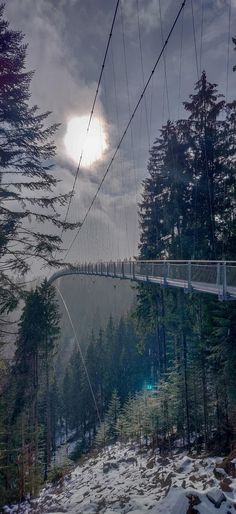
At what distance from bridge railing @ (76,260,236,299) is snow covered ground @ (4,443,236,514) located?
423 cm

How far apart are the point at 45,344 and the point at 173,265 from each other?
16.3 m

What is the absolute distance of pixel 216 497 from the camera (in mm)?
5227

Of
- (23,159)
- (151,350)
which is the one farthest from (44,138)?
(151,350)

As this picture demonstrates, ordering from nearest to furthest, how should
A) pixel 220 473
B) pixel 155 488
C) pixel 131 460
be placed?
pixel 220 473 → pixel 155 488 → pixel 131 460

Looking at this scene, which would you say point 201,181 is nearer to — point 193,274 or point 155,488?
point 193,274

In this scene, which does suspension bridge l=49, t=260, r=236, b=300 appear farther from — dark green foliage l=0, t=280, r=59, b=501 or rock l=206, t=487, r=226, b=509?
dark green foliage l=0, t=280, r=59, b=501

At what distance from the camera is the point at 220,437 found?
11.6 metres

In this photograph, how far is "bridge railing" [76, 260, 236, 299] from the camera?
8070 millimetres

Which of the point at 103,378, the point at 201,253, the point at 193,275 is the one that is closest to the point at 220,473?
the point at 193,275

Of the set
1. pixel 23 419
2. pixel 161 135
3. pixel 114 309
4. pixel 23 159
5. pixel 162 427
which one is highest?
pixel 161 135

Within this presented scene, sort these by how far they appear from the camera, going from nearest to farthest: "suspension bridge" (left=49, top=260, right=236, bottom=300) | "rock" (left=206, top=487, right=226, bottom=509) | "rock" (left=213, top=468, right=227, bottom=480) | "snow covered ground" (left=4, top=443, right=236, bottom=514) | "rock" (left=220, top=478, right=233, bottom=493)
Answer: "rock" (left=206, top=487, right=226, bottom=509), "snow covered ground" (left=4, top=443, right=236, bottom=514), "rock" (left=220, top=478, right=233, bottom=493), "rock" (left=213, top=468, right=227, bottom=480), "suspension bridge" (left=49, top=260, right=236, bottom=300)

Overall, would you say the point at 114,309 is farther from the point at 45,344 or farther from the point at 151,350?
the point at 45,344

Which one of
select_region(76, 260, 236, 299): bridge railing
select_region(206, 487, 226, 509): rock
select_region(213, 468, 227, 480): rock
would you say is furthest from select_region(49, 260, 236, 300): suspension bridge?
select_region(206, 487, 226, 509): rock

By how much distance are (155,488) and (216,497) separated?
3.32 meters
